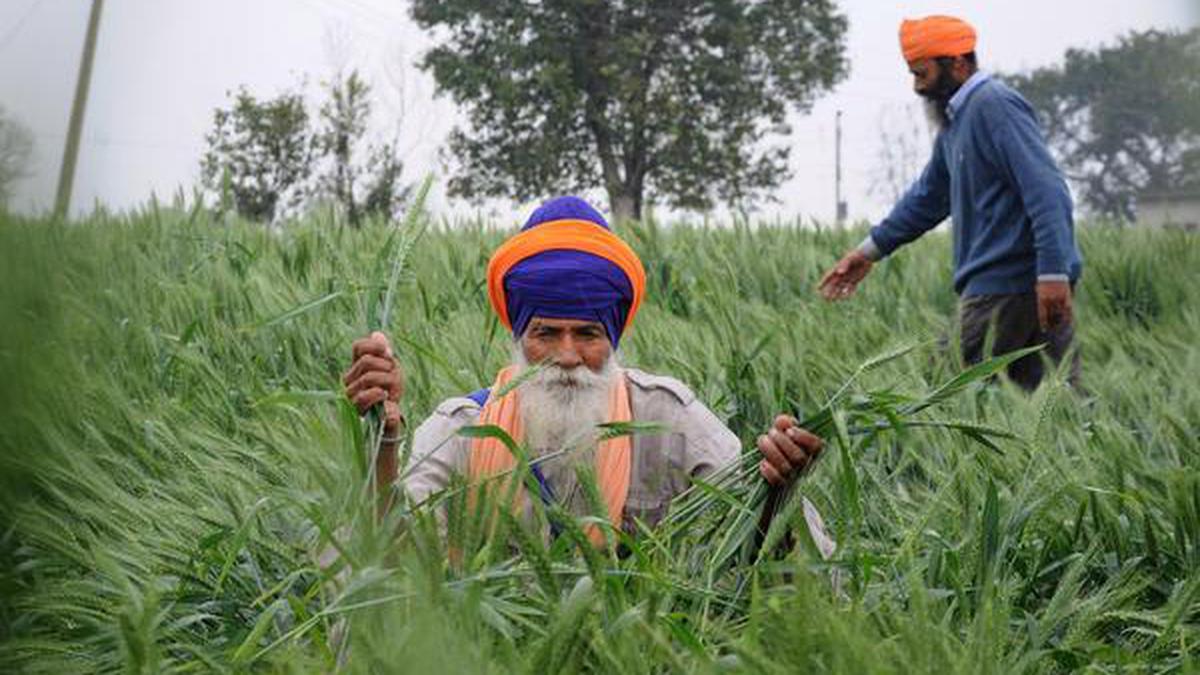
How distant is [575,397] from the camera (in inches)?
91.1

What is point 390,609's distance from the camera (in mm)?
1211

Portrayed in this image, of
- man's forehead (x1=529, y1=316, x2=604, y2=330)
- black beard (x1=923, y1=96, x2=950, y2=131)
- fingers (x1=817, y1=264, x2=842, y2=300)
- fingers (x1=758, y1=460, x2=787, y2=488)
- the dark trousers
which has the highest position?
black beard (x1=923, y1=96, x2=950, y2=131)

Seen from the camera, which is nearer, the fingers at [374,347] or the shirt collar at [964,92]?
the fingers at [374,347]

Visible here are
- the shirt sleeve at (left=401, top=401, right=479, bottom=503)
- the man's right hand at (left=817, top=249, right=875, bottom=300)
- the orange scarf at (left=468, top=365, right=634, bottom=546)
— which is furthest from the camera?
the man's right hand at (left=817, top=249, right=875, bottom=300)

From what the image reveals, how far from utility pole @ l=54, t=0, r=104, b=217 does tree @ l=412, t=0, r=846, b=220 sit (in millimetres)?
26081

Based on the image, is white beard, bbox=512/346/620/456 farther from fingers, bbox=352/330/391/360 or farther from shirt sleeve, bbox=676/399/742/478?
fingers, bbox=352/330/391/360

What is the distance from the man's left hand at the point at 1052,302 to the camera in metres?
4.03

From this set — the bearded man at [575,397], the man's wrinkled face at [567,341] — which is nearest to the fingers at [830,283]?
the bearded man at [575,397]

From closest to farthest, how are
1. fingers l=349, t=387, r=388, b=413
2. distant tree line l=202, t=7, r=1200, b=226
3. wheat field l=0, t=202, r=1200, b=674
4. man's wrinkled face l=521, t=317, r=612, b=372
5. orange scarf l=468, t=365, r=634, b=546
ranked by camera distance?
wheat field l=0, t=202, r=1200, b=674
fingers l=349, t=387, r=388, b=413
orange scarf l=468, t=365, r=634, b=546
man's wrinkled face l=521, t=317, r=612, b=372
distant tree line l=202, t=7, r=1200, b=226

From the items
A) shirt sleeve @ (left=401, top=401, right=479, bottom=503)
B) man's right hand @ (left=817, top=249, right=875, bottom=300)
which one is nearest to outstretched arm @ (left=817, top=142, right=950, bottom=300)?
man's right hand @ (left=817, top=249, right=875, bottom=300)

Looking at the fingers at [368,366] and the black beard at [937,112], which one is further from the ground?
the black beard at [937,112]

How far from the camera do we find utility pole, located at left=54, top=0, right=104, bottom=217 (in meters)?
0.55

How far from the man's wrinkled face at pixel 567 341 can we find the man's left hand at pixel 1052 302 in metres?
1.91

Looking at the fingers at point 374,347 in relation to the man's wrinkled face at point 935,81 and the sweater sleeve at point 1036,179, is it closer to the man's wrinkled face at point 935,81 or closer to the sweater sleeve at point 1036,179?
the sweater sleeve at point 1036,179
